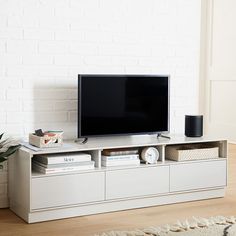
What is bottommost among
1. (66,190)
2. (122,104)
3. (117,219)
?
(117,219)

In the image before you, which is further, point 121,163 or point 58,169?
point 121,163

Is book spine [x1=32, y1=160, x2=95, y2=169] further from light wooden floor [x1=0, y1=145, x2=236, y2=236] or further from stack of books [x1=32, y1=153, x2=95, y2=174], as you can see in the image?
light wooden floor [x1=0, y1=145, x2=236, y2=236]

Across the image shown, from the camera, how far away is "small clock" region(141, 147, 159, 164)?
163 inches

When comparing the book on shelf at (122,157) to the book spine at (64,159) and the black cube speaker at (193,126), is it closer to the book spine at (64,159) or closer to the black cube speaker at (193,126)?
the book spine at (64,159)

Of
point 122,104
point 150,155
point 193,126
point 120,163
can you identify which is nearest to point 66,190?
point 120,163

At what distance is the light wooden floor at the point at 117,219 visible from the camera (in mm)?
3514

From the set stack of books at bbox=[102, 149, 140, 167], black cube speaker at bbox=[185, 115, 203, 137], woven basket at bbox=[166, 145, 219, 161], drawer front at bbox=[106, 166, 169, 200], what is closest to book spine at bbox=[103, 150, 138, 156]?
stack of books at bbox=[102, 149, 140, 167]

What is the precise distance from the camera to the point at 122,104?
4.25 metres

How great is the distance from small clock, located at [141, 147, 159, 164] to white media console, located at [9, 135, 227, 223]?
0.04 meters

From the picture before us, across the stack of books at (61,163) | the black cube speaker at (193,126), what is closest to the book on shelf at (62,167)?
the stack of books at (61,163)

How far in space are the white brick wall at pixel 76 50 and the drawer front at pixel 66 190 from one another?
493 millimetres

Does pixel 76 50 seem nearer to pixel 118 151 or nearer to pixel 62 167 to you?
pixel 118 151

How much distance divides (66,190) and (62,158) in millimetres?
225

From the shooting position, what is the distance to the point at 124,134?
429 centimetres
